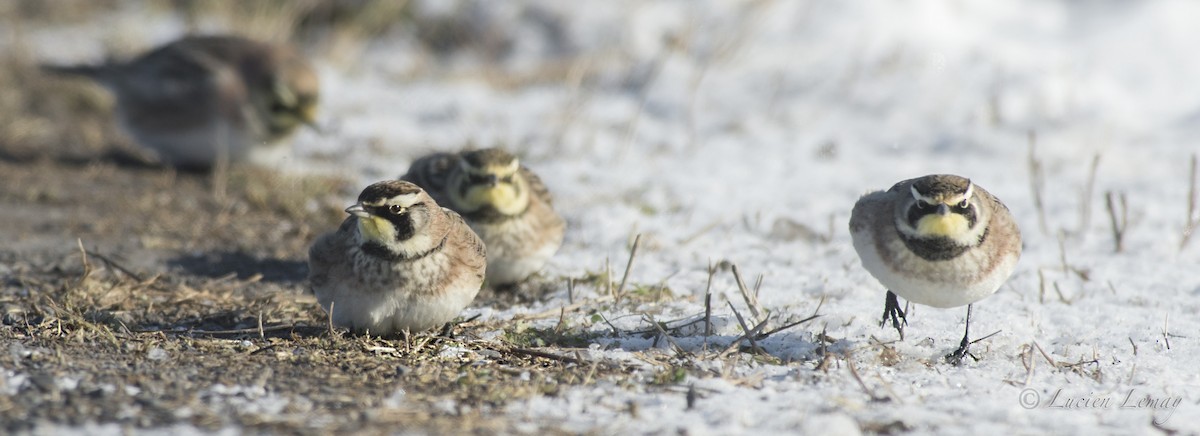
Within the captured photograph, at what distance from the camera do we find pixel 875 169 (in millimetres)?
8867

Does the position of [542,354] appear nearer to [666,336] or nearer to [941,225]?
[666,336]

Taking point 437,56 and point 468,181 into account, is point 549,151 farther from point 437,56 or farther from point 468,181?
point 437,56

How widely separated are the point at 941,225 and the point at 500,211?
83.3 inches

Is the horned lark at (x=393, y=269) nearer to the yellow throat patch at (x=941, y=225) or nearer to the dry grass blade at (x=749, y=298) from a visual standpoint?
the dry grass blade at (x=749, y=298)

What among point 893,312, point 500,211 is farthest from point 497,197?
point 893,312

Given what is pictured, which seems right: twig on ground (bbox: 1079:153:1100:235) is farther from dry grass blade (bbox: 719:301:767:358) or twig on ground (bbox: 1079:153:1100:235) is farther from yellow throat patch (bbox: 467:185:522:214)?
yellow throat patch (bbox: 467:185:522:214)

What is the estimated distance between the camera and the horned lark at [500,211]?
19.3ft

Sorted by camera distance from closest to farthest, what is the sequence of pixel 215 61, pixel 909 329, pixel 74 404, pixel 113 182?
pixel 74 404 < pixel 909 329 < pixel 113 182 < pixel 215 61

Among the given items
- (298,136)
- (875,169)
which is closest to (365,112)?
(298,136)

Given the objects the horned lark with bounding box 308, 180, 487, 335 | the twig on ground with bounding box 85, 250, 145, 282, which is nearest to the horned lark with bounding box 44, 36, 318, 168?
the twig on ground with bounding box 85, 250, 145, 282

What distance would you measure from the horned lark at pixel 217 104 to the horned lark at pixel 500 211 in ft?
9.78

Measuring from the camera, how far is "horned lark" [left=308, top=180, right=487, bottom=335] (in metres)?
4.82

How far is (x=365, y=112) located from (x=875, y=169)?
4255 mm

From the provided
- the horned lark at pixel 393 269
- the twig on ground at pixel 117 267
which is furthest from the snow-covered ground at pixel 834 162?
the twig on ground at pixel 117 267
